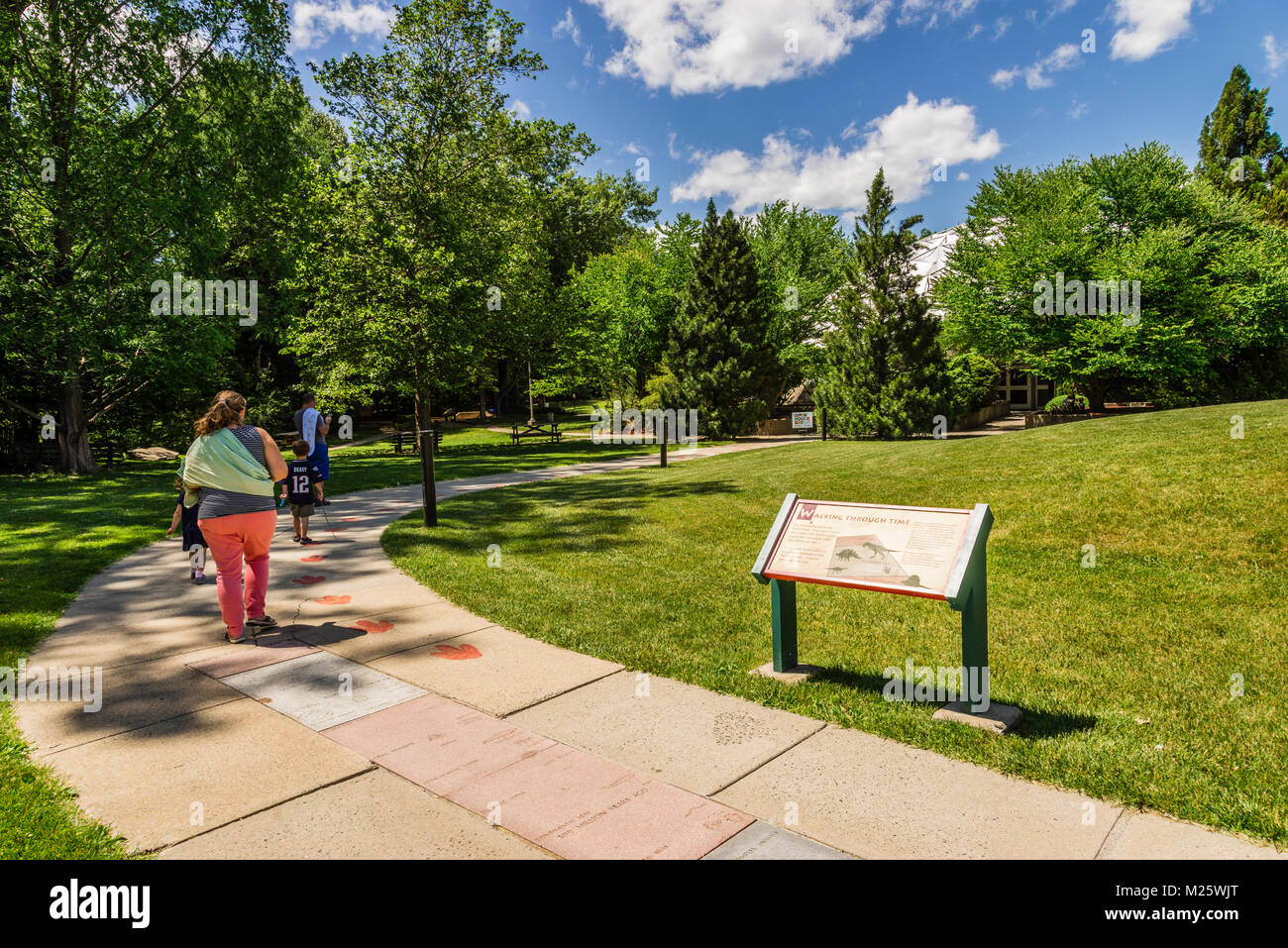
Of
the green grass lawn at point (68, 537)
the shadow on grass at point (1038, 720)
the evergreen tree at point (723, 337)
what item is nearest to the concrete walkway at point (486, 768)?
the green grass lawn at point (68, 537)

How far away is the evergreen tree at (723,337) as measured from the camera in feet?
109

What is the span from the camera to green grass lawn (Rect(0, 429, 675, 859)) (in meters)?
3.36

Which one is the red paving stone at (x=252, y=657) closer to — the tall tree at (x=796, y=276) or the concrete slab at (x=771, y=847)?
the concrete slab at (x=771, y=847)

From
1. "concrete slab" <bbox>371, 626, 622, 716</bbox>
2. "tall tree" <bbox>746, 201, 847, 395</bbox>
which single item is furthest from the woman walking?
"tall tree" <bbox>746, 201, 847, 395</bbox>

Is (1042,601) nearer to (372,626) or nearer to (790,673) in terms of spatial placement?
(790,673)

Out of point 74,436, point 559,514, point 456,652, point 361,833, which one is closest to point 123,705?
point 456,652

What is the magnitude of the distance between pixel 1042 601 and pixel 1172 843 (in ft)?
13.2

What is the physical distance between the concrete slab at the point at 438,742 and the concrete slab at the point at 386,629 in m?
1.24

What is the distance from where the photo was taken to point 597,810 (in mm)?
3496

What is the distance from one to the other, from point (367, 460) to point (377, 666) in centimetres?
1993
